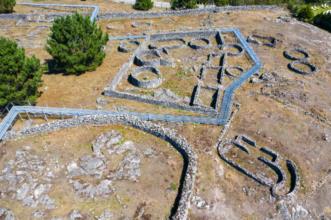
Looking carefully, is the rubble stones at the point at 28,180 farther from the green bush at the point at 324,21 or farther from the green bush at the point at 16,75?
the green bush at the point at 324,21

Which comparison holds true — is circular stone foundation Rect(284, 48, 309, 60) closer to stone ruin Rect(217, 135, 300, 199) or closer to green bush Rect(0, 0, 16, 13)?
stone ruin Rect(217, 135, 300, 199)

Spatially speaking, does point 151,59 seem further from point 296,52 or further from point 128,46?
point 296,52

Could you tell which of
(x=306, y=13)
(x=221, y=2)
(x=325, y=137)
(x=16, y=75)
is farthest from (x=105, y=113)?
(x=306, y=13)

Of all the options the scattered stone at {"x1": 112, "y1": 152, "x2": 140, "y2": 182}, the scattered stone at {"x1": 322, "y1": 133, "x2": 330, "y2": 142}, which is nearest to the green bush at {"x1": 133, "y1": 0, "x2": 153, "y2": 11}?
the scattered stone at {"x1": 112, "y1": 152, "x2": 140, "y2": 182}

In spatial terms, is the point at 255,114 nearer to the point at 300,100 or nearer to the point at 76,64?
the point at 300,100

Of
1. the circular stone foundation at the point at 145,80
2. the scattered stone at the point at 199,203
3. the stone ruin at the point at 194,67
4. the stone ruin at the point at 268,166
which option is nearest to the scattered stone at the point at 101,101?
the stone ruin at the point at 194,67

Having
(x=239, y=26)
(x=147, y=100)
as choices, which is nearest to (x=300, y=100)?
(x=147, y=100)
